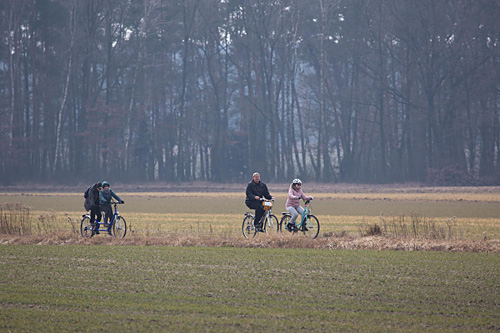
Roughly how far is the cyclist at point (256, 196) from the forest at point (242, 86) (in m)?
42.9

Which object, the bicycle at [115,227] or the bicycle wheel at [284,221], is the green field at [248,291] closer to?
the bicycle wheel at [284,221]

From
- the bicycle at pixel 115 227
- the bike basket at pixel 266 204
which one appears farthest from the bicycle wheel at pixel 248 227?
the bicycle at pixel 115 227

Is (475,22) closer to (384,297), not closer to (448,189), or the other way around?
(448,189)

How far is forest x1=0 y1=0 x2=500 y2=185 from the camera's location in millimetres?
62562

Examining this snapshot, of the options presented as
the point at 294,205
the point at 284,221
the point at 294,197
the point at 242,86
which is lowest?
the point at 284,221

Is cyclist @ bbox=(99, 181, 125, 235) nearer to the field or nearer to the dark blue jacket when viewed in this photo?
the dark blue jacket

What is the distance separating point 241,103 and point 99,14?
17.4 metres

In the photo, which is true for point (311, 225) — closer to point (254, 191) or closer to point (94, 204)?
point (254, 191)

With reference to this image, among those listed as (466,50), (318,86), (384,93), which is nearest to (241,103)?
(318,86)

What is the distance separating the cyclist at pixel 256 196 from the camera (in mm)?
19695

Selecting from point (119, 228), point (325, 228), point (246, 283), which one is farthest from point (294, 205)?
point (246, 283)

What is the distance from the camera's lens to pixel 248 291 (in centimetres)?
1164

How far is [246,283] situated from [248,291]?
80cm

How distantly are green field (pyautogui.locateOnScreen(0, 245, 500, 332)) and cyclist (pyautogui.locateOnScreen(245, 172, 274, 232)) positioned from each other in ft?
9.41
